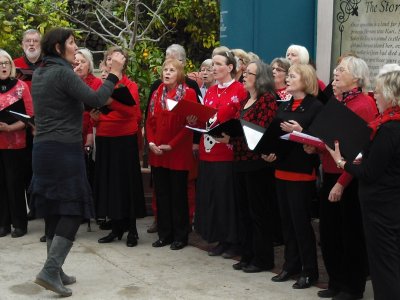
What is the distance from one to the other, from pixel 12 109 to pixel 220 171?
2.34 metres

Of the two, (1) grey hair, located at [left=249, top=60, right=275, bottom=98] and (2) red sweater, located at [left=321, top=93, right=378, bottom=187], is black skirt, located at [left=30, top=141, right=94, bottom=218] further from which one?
(2) red sweater, located at [left=321, top=93, right=378, bottom=187]

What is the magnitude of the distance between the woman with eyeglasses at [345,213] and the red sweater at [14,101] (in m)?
3.38

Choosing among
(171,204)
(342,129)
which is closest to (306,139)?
(342,129)

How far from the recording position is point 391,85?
4.69m

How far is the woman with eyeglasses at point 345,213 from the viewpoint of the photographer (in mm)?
5508

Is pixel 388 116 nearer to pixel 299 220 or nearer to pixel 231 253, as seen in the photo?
pixel 299 220

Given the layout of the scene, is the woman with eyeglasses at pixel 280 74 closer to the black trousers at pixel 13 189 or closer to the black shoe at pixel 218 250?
the black shoe at pixel 218 250

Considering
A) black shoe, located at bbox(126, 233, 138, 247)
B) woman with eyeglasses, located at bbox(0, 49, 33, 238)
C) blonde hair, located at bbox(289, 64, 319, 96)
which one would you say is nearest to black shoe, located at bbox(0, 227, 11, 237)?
woman with eyeglasses, located at bbox(0, 49, 33, 238)

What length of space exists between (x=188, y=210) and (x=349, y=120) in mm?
2824

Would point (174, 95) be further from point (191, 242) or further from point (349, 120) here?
point (349, 120)

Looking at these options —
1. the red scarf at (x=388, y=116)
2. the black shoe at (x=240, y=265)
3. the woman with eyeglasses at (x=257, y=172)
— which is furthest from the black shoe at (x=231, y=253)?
the red scarf at (x=388, y=116)

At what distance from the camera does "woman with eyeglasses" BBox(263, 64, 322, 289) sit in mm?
5801

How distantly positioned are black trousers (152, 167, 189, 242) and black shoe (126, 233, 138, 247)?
0.25 meters

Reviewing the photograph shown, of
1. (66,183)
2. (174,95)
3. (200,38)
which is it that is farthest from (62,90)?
(200,38)
